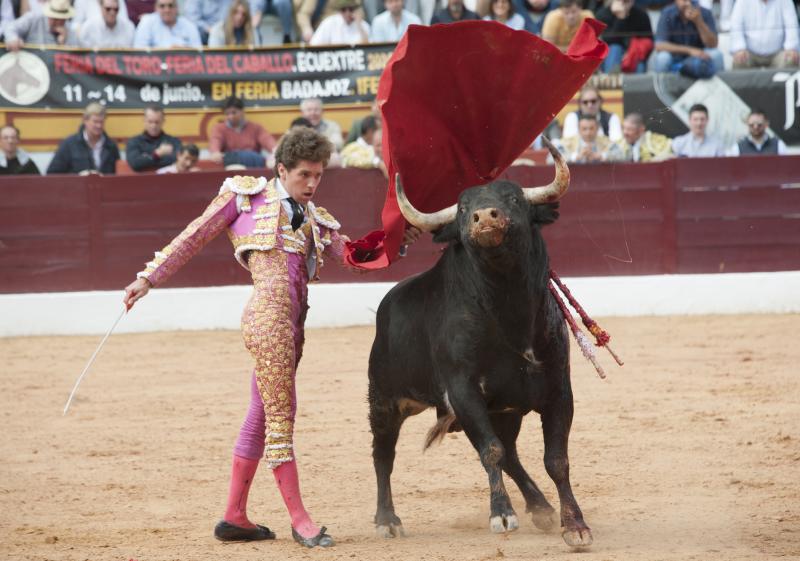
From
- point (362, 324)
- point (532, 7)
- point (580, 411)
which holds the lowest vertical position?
point (362, 324)

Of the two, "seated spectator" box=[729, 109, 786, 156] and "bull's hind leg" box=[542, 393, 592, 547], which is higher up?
"bull's hind leg" box=[542, 393, 592, 547]

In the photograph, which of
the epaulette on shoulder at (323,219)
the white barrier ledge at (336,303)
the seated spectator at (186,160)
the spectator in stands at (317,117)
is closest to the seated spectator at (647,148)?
the white barrier ledge at (336,303)

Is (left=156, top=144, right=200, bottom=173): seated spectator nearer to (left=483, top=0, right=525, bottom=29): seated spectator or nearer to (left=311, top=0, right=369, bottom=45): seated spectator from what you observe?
(left=311, top=0, right=369, bottom=45): seated spectator

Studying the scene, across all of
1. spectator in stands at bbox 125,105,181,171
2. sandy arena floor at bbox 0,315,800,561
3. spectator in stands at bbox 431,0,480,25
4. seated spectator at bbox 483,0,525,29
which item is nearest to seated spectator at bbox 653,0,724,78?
seated spectator at bbox 483,0,525,29

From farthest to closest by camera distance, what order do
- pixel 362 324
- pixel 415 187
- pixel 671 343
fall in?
pixel 362 324 < pixel 671 343 < pixel 415 187

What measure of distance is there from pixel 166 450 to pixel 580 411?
6.37 feet

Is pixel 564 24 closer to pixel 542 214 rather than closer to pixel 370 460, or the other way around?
pixel 370 460

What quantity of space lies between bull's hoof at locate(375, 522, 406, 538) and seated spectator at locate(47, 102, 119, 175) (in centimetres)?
605

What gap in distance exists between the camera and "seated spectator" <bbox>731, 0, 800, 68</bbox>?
9.66m

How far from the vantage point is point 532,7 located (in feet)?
33.2

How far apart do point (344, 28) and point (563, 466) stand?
665cm

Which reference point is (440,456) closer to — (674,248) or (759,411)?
(759,411)

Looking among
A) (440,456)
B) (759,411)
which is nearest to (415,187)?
(440,456)

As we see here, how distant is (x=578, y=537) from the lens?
365cm
